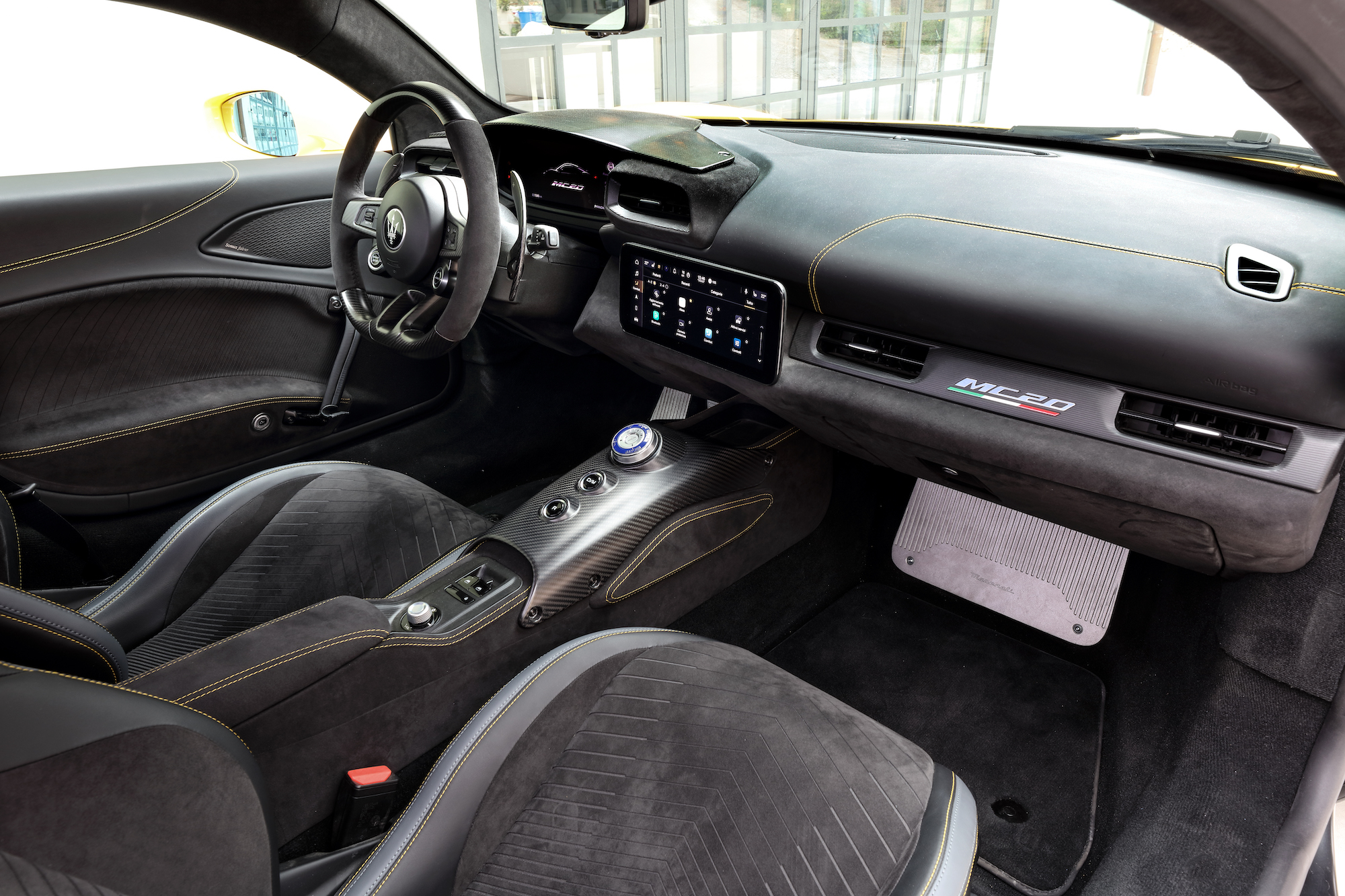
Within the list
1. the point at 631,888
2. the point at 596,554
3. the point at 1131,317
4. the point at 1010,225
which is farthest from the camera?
the point at 596,554

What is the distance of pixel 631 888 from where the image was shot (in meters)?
0.95

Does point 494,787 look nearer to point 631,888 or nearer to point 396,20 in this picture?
point 631,888

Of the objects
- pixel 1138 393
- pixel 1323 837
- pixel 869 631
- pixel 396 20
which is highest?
pixel 396 20

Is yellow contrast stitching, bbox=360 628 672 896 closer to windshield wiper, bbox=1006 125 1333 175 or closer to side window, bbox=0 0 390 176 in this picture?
windshield wiper, bbox=1006 125 1333 175

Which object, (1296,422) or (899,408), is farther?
(899,408)

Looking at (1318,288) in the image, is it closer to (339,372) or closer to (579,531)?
(579,531)

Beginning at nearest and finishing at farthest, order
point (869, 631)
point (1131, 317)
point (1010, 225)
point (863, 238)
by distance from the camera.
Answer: point (1131, 317), point (1010, 225), point (863, 238), point (869, 631)

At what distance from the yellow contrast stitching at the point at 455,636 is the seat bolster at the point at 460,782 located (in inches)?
8.0

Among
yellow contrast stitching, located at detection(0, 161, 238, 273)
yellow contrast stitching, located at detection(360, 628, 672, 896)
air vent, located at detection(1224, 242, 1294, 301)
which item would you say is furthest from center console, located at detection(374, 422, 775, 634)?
yellow contrast stitching, located at detection(0, 161, 238, 273)

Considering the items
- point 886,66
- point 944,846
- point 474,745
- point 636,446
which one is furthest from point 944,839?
point 886,66

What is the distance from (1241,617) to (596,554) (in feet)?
3.48

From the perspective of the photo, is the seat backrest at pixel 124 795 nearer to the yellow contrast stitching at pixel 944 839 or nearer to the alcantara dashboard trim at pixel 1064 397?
the yellow contrast stitching at pixel 944 839

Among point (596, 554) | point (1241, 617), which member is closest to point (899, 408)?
point (596, 554)

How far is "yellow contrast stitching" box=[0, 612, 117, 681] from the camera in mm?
876
